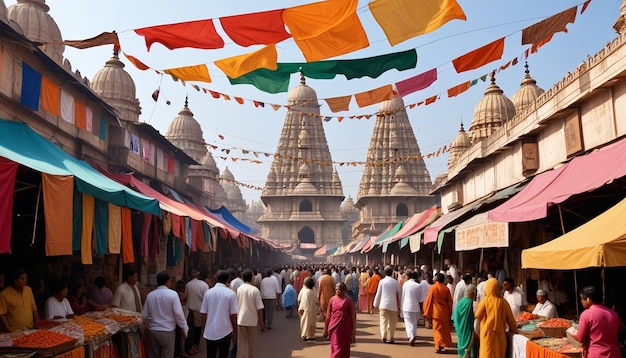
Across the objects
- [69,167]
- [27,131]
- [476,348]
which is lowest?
[476,348]

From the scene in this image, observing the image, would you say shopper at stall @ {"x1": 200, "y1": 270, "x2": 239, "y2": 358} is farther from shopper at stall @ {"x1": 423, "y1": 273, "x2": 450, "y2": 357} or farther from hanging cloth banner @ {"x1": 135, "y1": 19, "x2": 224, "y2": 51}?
hanging cloth banner @ {"x1": 135, "y1": 19, "x2": 224, "y2": 51}

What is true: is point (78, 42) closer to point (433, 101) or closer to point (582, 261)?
point (582, 261)

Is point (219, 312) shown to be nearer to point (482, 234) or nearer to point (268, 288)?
point (482, 234)

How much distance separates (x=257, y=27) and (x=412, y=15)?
2677mm

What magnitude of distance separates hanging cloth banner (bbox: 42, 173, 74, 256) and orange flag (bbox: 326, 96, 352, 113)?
8.11m


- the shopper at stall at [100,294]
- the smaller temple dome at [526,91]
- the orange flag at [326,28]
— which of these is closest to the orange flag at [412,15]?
the orange flag at [326,28]

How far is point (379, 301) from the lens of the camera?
35.7 ft

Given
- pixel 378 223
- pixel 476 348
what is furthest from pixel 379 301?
pixel 378 223

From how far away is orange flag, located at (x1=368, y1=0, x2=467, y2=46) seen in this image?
8.84 meters

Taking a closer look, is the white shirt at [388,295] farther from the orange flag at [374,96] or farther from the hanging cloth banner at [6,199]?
the hanging cloth banner at [6,199]

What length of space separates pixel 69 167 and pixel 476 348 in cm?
678

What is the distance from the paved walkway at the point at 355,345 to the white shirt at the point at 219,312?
2645 mm

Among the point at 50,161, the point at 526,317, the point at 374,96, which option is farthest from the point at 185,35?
the point at 526,317

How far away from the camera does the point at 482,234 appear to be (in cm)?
1011
